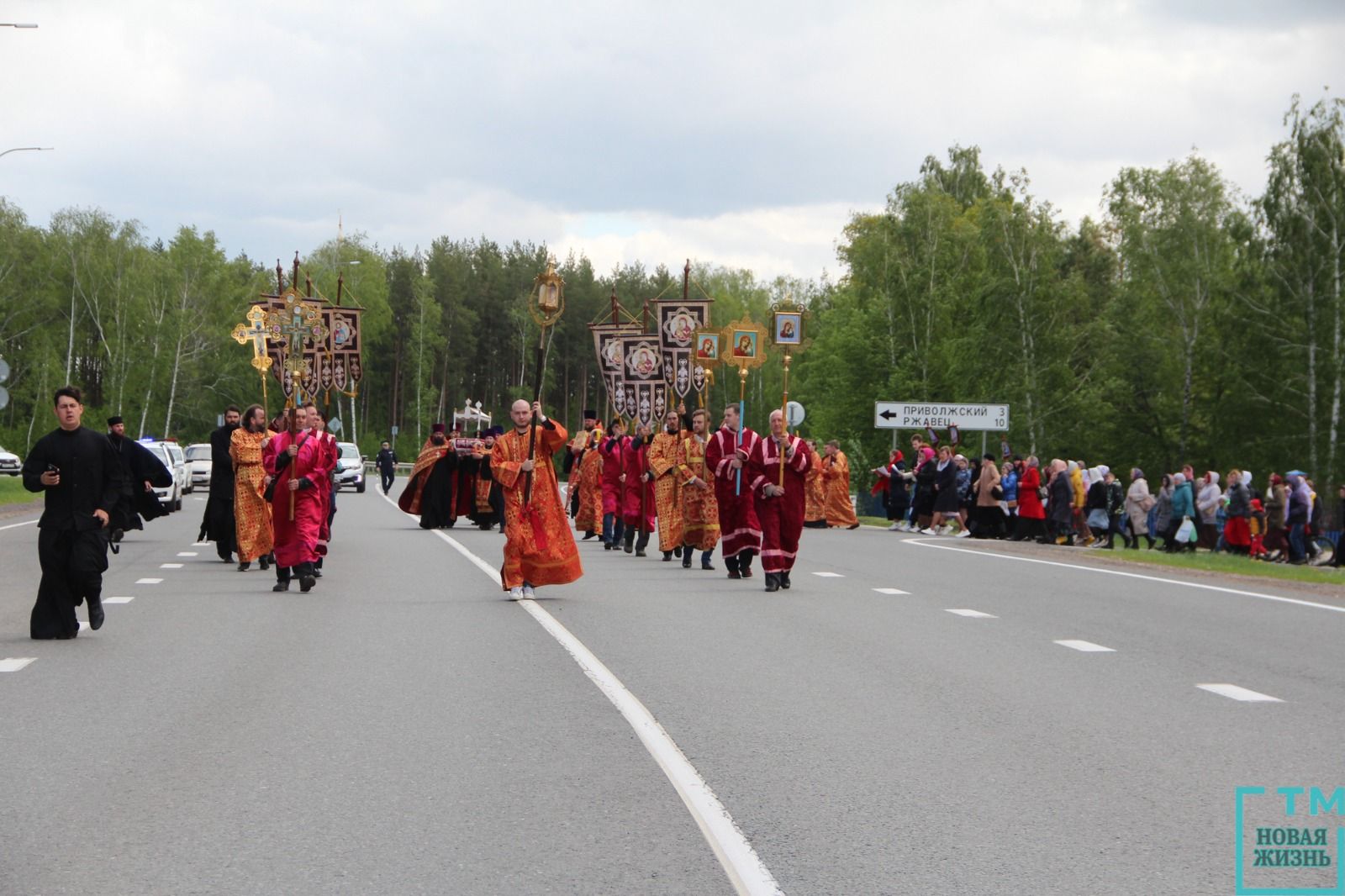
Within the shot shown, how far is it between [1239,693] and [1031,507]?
2191cm

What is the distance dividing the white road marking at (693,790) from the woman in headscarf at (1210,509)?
1945cm

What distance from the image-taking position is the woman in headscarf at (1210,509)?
2934 centimetres

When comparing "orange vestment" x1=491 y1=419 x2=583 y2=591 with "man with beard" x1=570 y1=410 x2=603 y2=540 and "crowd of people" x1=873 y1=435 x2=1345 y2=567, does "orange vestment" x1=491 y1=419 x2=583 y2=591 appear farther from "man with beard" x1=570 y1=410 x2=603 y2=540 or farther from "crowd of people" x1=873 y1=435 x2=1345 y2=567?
"crowd of people" x1=873 y1=435 x2=1345 y2=567

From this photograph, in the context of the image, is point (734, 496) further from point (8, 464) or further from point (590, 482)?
point (8, 464)

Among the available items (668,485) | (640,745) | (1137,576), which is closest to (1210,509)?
(1137,576)

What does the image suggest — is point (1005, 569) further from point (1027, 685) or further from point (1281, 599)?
point (1027, 685)

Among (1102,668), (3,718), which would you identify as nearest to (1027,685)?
(1102,668)

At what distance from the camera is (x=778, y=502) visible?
1817cm

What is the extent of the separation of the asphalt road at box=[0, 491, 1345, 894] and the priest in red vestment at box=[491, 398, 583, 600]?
1.38 feet

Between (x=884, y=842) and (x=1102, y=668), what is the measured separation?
5726mm

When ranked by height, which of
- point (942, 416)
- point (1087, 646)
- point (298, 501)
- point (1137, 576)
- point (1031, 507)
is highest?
point (942, 416)

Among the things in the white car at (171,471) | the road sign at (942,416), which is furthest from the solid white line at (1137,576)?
the white car at (171,471)

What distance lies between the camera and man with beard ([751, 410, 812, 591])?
18047 millimetres

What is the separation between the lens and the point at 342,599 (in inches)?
639
